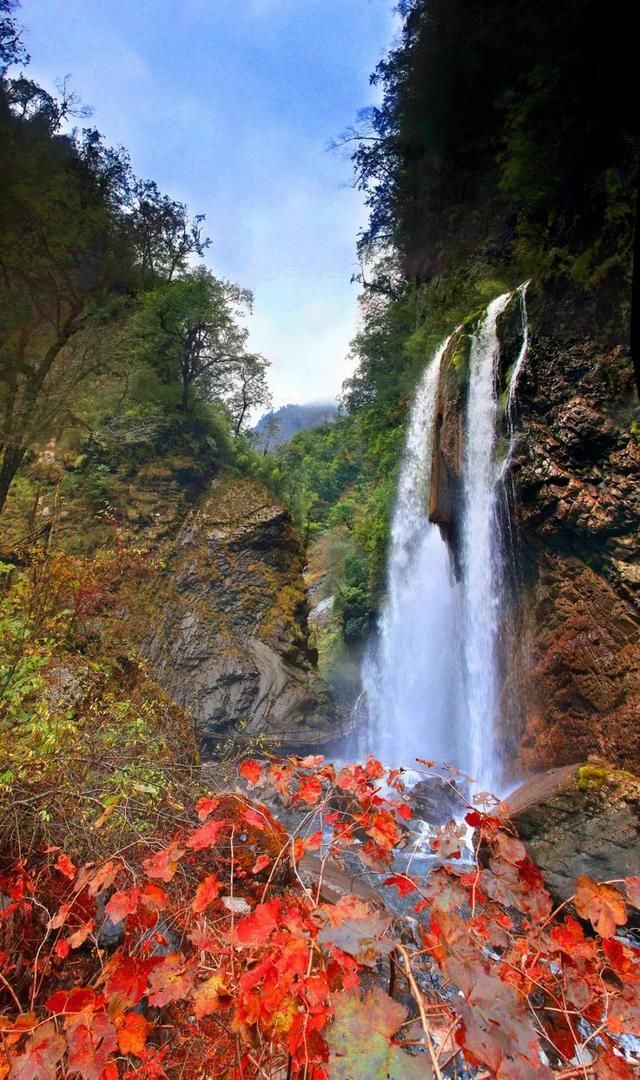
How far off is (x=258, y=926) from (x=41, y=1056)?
594 mm

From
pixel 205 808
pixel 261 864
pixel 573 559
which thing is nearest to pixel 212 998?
pixel 261 864

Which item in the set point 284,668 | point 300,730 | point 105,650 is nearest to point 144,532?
point 284,668

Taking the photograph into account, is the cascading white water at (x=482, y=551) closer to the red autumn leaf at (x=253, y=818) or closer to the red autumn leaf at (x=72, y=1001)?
the red autumn leaf at (x=253, y=818)

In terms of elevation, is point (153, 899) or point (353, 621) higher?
point (153, 899)

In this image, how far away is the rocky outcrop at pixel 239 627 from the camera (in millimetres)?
12617

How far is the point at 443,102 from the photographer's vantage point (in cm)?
1447

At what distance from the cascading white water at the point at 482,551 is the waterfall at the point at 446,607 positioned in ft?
0.07

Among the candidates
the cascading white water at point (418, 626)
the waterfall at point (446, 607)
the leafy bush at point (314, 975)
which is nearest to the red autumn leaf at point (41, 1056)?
the leafy bush at point (314, 975)

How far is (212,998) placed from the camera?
143 centimetres

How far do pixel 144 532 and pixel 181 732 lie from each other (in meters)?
10.4

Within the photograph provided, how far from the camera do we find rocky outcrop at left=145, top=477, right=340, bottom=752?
12617 mm

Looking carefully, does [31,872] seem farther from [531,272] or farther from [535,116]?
[535,116]

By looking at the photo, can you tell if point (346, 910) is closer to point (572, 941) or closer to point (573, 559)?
point (572, 941)

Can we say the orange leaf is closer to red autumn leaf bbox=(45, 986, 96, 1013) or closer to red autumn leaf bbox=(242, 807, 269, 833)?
red autumn leaf bbox=(242, 807, 269, 833)
